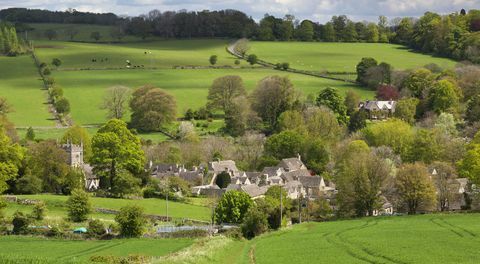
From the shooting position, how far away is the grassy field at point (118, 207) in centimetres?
5869

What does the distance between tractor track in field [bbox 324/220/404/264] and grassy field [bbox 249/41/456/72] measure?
9297 cm

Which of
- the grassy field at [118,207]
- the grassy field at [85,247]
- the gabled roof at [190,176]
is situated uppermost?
the grassy field at [85,247]

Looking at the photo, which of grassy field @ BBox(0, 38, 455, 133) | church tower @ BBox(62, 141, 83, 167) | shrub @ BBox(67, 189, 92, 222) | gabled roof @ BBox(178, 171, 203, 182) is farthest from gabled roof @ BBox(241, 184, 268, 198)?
grassy field @ BBox(0, 38, 455, 133)

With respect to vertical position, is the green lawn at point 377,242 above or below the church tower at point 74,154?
above

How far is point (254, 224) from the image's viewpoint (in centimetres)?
5238

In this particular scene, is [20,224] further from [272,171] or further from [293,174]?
[293,174]

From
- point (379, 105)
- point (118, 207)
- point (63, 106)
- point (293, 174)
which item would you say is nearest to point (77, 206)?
point (118, 207)

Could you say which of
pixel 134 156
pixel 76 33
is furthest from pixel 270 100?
pixel 76 33

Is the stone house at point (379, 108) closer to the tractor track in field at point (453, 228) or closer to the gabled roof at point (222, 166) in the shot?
the gabled roof at point (222, 166)

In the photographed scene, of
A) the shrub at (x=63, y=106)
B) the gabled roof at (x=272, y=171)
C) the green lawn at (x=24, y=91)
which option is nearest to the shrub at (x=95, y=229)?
the gabled roof at (x=272, y=171)

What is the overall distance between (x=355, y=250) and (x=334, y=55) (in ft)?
380

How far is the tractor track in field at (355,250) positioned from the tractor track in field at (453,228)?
5.77 metres

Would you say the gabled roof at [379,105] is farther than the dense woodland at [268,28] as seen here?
No

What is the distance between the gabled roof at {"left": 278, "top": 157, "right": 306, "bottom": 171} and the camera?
3302 inches
